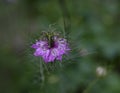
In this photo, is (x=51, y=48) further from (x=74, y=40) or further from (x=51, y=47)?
(x=74, y=40)

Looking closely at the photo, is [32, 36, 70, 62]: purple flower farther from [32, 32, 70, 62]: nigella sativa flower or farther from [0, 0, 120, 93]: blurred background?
[0, 0, 120, 93]: blurred background

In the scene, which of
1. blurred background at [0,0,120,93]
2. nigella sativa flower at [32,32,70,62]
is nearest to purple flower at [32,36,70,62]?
nigella sativa flower at [32,32,70,62]

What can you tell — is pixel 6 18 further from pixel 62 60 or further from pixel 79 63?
pixel 62 60

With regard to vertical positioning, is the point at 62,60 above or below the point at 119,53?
above

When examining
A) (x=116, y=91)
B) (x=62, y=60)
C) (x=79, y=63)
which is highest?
(x=62, y=60)

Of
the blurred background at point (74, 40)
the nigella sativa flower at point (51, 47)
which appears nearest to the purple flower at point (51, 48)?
the nigella sativa flower at point (51, 47)

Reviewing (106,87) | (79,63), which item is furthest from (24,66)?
(106,87)
